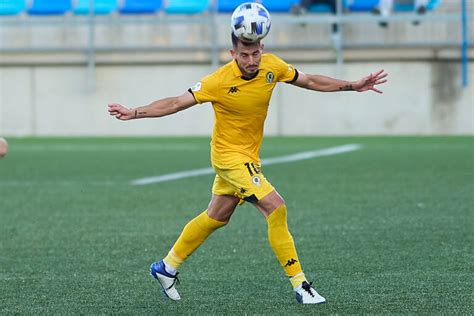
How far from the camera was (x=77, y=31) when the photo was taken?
23.0 m

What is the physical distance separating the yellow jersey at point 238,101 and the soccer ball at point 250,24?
0.27 metres

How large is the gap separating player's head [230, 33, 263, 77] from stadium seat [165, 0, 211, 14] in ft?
53.4

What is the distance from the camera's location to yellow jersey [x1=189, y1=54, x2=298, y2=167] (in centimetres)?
666

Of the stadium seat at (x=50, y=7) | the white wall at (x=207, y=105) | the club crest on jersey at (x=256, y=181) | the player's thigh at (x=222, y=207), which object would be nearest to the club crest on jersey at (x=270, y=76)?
the club crest on jersey at (x=256, y=181)

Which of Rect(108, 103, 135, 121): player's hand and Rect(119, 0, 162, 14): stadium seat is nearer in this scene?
Rect(108, 103, 135, 121): player's hand

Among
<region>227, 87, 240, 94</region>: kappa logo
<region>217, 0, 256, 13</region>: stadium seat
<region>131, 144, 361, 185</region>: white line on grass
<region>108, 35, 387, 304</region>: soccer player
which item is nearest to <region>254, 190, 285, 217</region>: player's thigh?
<region>108, 35, 387, 304</region>: soccer player

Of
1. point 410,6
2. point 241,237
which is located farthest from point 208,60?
point 241,237

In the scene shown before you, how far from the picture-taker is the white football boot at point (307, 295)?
638 centimetres

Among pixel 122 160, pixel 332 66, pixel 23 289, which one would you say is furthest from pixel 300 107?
pixel 23 289

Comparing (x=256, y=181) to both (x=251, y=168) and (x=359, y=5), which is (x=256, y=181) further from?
(x=359, y=5)

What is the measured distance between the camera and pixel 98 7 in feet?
75.9

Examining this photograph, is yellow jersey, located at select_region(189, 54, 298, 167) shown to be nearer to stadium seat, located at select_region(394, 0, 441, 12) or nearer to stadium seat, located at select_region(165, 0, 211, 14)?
stadium seat, located at select_region(394, 0, 441, 12)

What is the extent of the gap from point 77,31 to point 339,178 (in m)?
10.6

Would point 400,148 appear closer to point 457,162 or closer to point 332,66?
point 457,162
